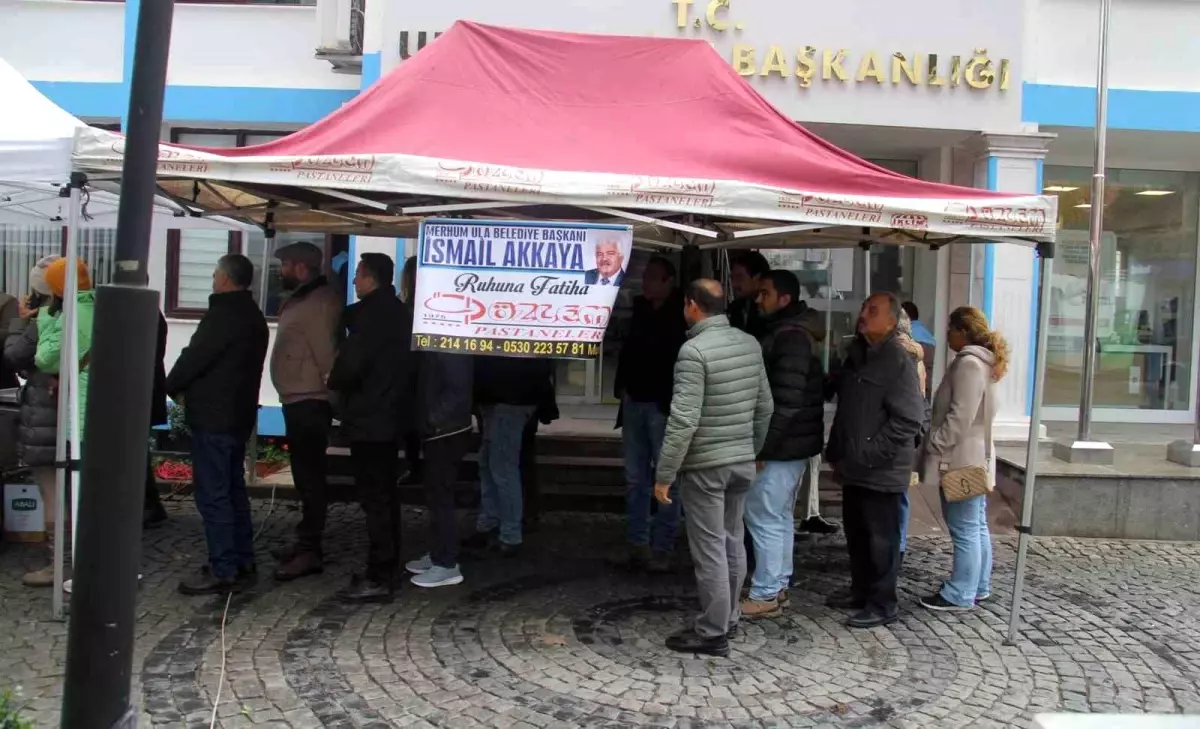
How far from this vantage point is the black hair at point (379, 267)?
16.4 ft

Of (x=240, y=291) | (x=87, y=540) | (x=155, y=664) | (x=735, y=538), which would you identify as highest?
(x=240, y=291)

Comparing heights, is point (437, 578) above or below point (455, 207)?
below

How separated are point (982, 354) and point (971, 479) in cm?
71

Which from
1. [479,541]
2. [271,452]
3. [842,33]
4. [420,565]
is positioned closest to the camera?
[420,565]

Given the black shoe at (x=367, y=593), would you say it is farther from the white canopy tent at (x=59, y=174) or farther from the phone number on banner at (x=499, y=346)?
the phone number on banner at (x=499, y=346)

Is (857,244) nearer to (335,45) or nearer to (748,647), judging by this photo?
(748,647)

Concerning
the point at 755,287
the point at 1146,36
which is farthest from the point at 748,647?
the point at 1146,36

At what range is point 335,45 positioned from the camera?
8.60m

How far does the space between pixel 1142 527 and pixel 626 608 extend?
4665 millimetres

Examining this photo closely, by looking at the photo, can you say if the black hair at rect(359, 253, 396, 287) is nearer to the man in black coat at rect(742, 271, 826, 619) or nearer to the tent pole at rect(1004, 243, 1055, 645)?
the man in black coat at rect(742, 271, 826, 619)

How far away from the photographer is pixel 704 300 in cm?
432

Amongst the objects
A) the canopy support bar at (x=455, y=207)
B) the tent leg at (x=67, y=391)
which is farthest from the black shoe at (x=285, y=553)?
the canopy support bar at (x=455, y=207)

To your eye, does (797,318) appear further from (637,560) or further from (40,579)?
(40,579)

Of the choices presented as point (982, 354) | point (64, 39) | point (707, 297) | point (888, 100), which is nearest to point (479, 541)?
point (707, 297)
